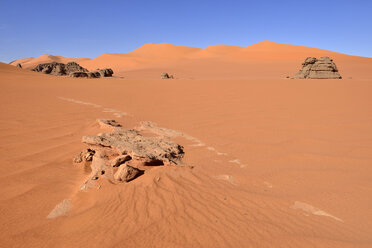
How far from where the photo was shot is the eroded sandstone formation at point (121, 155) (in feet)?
7.07

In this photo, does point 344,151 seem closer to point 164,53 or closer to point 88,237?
point 88,237

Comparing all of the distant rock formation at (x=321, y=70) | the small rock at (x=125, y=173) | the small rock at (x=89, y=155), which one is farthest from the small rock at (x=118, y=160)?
the distant rock formation at (x=321, y=70)

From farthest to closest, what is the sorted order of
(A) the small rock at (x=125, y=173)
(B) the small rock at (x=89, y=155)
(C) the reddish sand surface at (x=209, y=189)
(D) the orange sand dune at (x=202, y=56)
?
1. (D) the orange sand dune at (x=202, y=56)
2. (B) the small rock at (x=89, y=155)
3. (A) the small rock at (x=125, y=173)
4. (C) the reddish sand surface at (x=209, y=189)

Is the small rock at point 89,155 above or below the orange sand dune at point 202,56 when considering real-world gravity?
below

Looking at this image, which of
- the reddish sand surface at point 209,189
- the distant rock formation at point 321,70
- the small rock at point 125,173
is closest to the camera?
the reddish sand surface at point 209,189

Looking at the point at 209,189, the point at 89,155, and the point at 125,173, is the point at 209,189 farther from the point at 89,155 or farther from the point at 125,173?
the point at 89,155

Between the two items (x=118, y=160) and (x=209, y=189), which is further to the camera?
(x=118, y=160)

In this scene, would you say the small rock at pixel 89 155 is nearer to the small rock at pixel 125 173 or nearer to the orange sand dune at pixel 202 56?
the small rock at pixel 125 173

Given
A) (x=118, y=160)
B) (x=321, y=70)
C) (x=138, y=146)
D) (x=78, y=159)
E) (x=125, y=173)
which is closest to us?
(x=125, y=173)

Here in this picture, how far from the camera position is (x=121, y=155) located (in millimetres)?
2381

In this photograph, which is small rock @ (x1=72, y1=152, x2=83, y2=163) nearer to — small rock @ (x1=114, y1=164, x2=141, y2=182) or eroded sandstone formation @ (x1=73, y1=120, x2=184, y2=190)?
eroded sandstone formation @ (x1=73, y1=120, x2=184, y2=190)

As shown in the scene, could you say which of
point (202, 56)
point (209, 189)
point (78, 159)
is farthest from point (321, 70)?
point (202, 56)

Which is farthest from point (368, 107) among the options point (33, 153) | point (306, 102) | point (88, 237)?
point (33, 153)

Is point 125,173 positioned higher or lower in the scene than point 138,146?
lower
